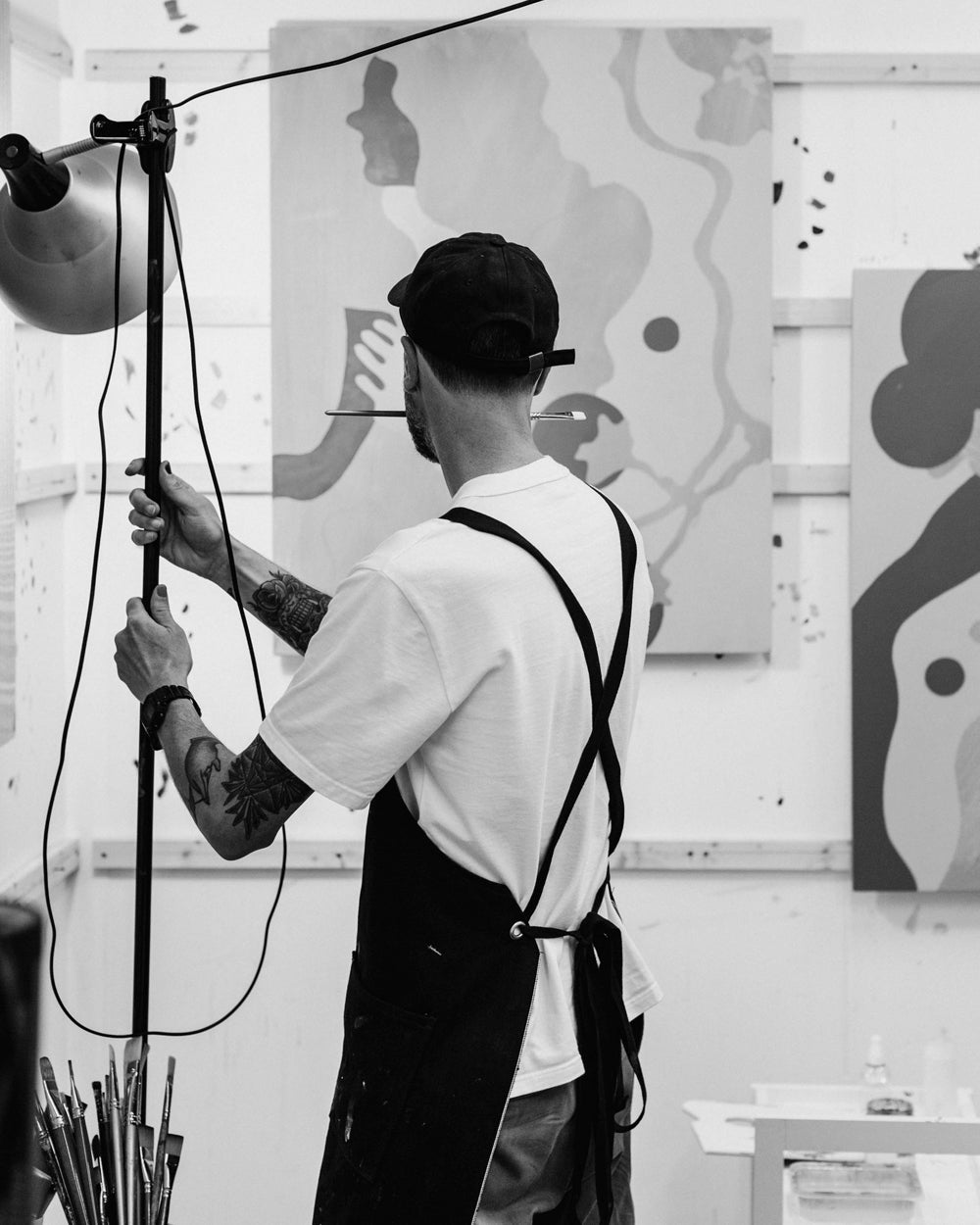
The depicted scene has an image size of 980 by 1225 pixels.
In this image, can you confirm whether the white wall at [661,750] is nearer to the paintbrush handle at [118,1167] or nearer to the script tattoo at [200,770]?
the paintbrush handle at [118,1167]

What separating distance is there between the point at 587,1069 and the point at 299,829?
113 cm

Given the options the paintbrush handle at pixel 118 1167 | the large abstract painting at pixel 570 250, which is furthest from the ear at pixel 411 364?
the large abstract painting at pixel 570 250

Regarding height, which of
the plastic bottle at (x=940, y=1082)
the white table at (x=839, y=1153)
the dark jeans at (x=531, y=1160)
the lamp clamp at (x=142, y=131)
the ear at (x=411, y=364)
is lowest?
the white table at (x=839, y=1153)

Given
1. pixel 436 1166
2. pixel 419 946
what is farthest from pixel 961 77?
pixel 436 1166

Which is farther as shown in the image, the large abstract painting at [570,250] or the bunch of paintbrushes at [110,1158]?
the large abstract painting at [570,250]

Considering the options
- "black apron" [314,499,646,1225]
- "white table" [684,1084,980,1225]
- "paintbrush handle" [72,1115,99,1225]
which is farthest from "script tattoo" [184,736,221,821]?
"white table" [684,1084,980,1225]

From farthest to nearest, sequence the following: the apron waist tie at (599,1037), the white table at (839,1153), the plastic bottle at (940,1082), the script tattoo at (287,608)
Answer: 1. the plastic bottle at (940,1082)
2. the white table at (839,1153)
3. the script tattoo at (287,608)
4. the apron waist tie at (599,1037)

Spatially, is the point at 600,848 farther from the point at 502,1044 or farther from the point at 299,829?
the point at 299,829

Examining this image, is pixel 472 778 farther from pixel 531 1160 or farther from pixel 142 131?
pixel 142 131

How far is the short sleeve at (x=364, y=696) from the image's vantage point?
1.12m

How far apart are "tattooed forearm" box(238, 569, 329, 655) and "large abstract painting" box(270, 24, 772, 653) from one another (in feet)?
2.12

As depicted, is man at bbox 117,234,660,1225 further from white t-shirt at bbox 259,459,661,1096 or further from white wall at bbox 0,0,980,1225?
white wall at bbox 0,0,980,1225

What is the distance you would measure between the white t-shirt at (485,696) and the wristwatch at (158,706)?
154 mm

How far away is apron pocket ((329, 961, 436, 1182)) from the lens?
1.21 metres
